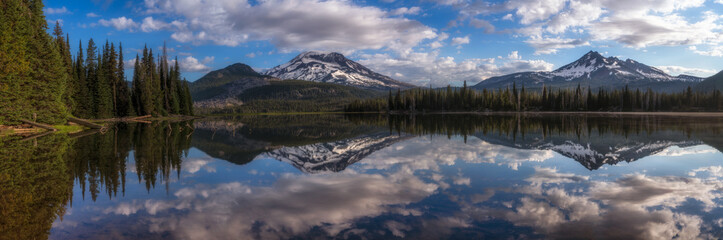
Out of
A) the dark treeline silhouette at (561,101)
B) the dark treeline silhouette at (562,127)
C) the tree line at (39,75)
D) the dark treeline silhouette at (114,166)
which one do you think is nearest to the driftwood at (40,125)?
the tree line at (39,75)

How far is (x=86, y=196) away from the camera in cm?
1257

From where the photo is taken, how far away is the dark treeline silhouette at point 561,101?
15638 cm

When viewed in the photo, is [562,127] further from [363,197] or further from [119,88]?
[119,88]

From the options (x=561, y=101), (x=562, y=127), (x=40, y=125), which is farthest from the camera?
(x=561, y=101)

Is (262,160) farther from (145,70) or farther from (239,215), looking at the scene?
(145,70)

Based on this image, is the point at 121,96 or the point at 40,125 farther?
the point at 121,96

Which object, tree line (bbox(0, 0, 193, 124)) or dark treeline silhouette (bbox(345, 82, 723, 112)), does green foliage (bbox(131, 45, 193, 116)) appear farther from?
dark treeline silhouette (bbox(345, 82, 723, 112))

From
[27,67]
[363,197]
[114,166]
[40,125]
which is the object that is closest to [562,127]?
[363,197]

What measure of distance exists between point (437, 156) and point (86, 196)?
17.6m

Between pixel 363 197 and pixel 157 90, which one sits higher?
pixel 157 90

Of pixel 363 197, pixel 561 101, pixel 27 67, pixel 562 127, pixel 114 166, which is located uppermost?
pixel 27 67

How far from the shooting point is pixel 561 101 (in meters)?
164

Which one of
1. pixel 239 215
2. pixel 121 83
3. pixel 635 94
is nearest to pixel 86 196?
pixel 239 215

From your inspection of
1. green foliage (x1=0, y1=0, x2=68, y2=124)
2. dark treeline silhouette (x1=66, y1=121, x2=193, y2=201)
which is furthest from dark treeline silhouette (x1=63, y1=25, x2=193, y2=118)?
dark treeline silhouette (x1=66, y1=121, x2=193, y2=201)
